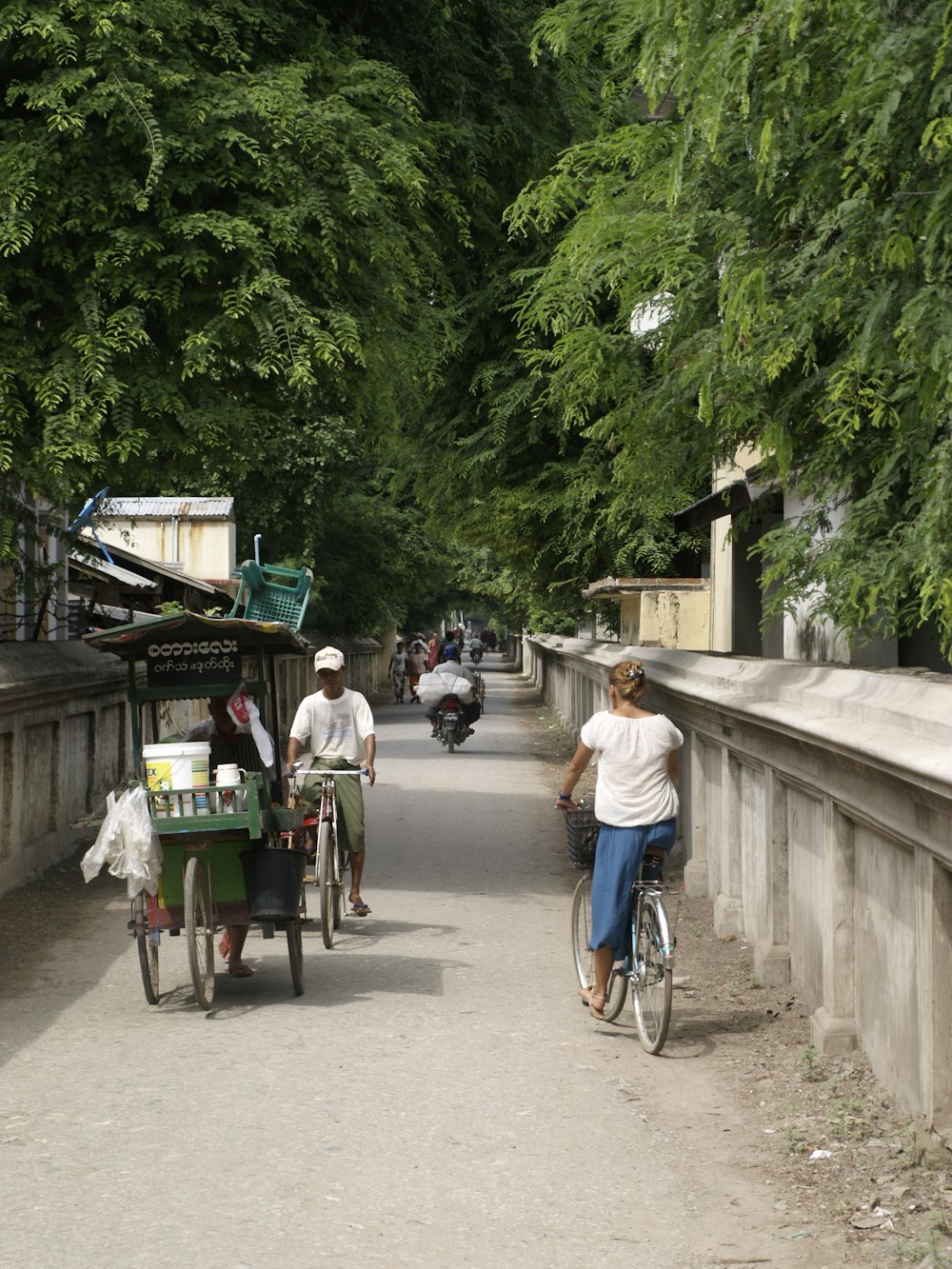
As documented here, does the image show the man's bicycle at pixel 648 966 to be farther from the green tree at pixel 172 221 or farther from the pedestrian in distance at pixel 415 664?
the pedestrian in distance at pixel 415 664

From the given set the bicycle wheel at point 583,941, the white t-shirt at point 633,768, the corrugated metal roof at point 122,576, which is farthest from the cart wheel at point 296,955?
the corrugated metal roof at point 122,576

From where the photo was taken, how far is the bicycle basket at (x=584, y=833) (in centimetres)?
1185

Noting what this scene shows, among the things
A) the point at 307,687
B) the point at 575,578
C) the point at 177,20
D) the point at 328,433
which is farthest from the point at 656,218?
the point at 307,687

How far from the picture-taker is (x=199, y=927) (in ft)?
30.3

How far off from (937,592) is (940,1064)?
2509 millimetres

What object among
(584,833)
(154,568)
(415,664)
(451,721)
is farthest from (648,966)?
(415,664)

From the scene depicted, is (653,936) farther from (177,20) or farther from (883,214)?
(177,20)

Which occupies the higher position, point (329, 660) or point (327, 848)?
point (329, 660)

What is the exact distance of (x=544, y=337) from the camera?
57.8ft

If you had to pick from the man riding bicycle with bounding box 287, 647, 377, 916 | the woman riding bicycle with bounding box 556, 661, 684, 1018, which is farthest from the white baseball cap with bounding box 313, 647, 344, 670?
the woman riding bicycle with bounding box 556, 661, 684, 1018

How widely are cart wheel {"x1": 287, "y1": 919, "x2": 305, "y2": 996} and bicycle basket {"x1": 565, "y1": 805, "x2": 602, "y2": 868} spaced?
312cm

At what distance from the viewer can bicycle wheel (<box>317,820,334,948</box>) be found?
10.5m

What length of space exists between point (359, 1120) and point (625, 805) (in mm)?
2284

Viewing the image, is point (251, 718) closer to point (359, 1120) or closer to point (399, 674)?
point (359, 1120)
